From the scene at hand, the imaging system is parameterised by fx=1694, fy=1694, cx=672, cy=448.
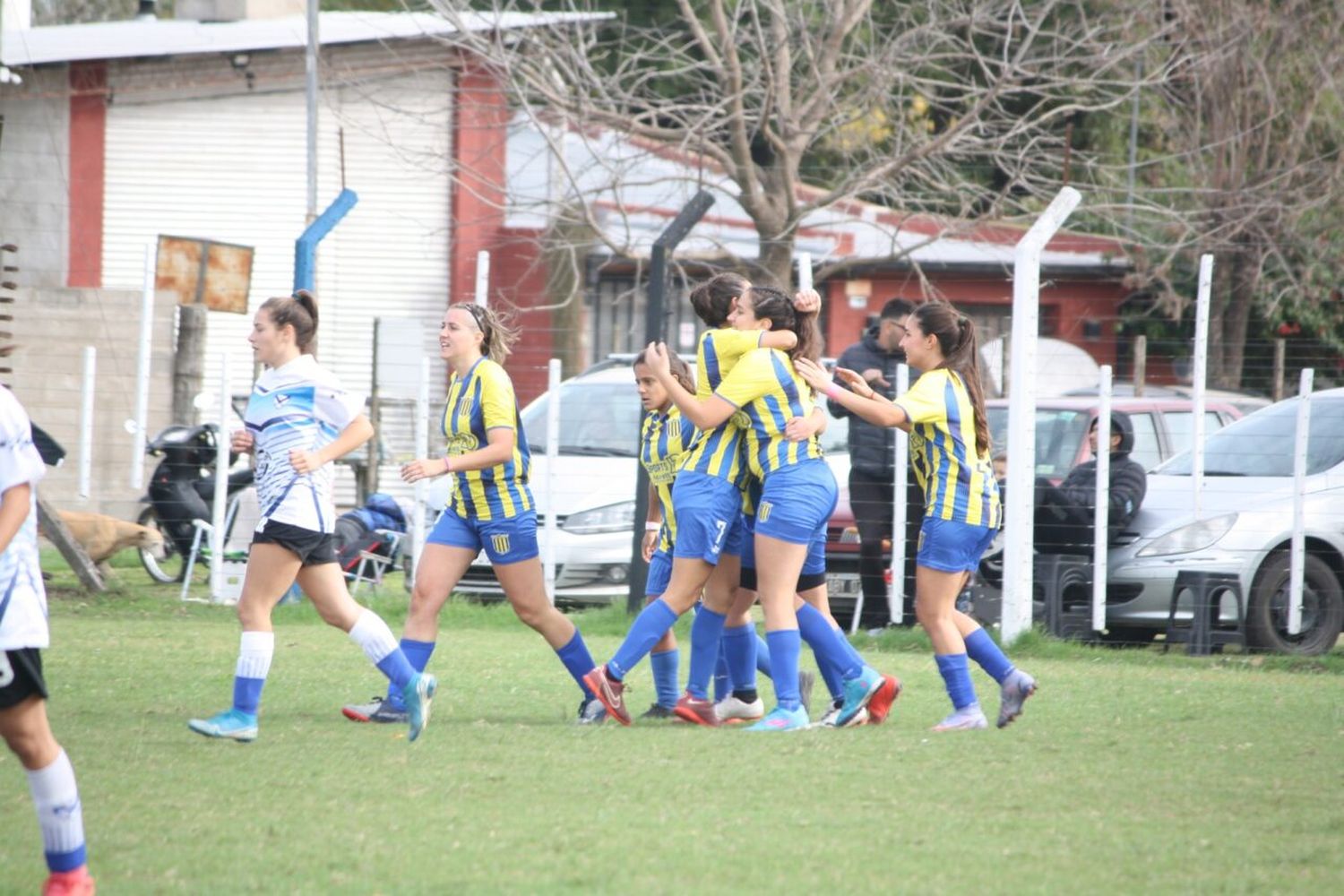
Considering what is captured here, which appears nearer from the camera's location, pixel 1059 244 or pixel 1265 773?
pixel 1265 773

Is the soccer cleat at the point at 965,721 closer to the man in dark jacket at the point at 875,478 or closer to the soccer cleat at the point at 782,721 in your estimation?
the soccer cleat at the point at 782,721

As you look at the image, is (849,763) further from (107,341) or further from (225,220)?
(225,220)

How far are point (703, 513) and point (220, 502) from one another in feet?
20.3

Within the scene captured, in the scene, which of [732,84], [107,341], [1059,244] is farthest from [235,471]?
[1059,244]

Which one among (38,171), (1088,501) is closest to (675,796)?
(1088,501)

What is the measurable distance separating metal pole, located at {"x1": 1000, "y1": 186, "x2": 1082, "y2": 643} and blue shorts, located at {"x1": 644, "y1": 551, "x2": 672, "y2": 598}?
3.62 meters

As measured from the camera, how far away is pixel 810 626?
304 inches

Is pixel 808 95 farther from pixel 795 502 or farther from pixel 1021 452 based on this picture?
pixel 795 502

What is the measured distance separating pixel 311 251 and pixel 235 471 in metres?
2.83

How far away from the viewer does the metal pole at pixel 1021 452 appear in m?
10.9

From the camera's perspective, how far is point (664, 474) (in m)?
8.10

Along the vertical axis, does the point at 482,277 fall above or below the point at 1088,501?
above

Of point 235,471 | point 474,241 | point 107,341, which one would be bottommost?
point 235,471

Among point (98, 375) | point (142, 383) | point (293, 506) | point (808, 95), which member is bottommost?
point (293, 506)
